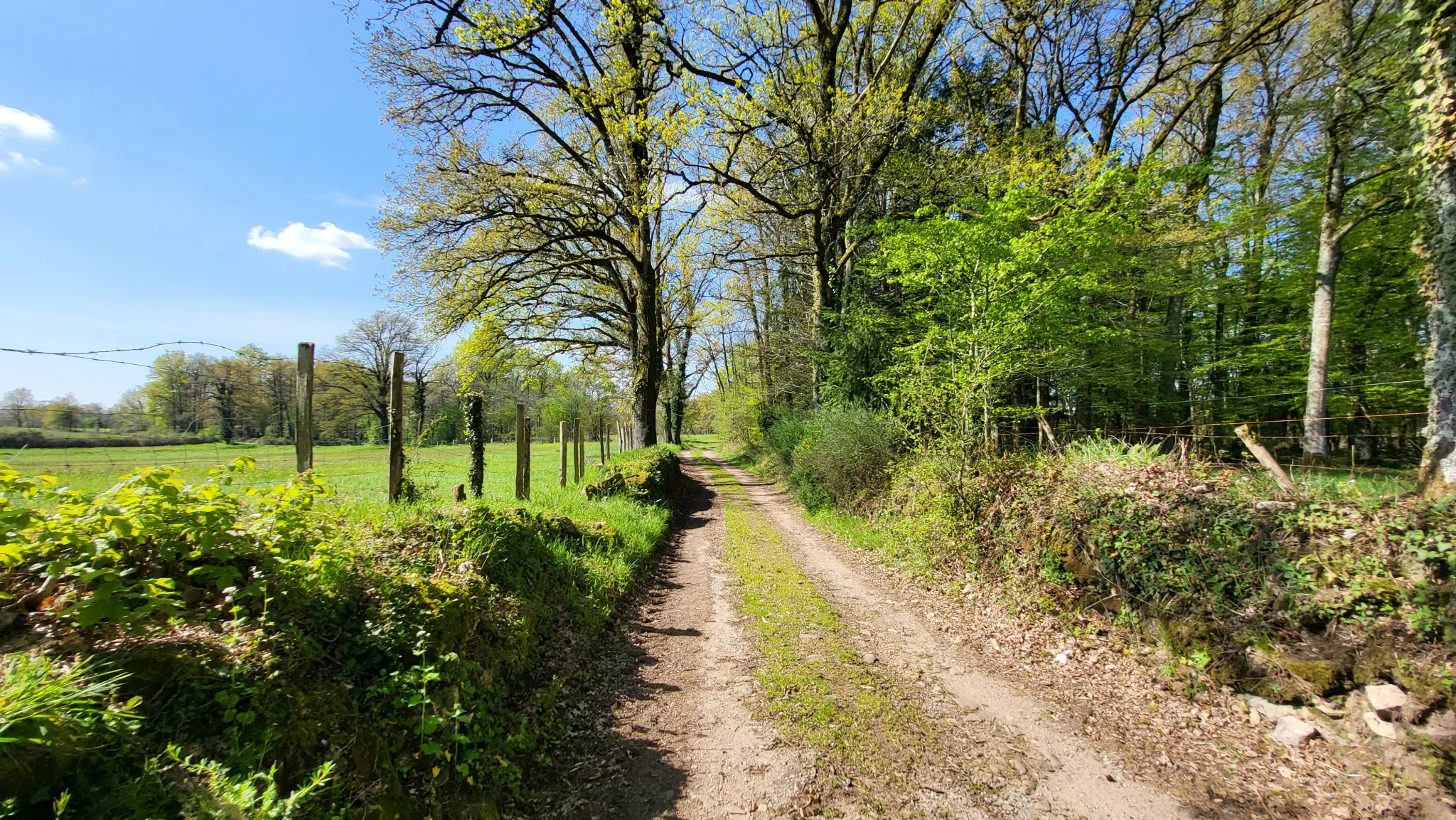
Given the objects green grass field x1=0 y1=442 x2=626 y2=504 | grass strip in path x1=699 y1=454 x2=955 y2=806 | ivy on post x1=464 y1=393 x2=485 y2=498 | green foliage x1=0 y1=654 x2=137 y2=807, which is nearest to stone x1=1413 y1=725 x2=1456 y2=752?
grass strip in path x1=699 y1=454 x2=955 y2=806

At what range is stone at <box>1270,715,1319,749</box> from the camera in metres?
3.61

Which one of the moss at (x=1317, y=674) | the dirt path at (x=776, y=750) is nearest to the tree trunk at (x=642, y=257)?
the dirt path at (x=776, y=750)

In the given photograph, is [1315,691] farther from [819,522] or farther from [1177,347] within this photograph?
[1177,347]

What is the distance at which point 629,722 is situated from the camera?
13.4 ft

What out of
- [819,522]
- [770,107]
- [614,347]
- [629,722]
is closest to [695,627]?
[629,722]

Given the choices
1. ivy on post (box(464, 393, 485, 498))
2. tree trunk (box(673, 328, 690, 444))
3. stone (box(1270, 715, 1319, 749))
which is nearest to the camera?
stone (box(1270, 715, 1319, 749))

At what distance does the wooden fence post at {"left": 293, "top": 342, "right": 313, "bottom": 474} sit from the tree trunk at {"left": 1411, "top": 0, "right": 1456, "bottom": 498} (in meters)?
9.83

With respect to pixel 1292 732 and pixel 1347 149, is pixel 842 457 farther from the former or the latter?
pixel 1347 149

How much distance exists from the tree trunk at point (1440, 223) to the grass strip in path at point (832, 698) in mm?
4958

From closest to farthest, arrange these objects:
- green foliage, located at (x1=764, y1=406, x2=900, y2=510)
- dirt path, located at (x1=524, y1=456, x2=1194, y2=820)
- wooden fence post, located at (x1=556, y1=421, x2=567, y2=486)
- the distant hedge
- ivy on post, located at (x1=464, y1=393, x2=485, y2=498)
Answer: dirt path, located at (x1=524, y1=456, x2=1194, y2=820) → the distant hedge → ivy on post, located at (x1=464, y1=393, x2=485, y2=498) → green foliage, located at (x1=764, y1=406, x2=900, y2=510) → wooden fence post, located at (x1=556, y1=421, x2=567, y2=486)

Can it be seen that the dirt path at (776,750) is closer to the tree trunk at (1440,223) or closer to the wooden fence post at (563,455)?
the tree trunk at (1440,223)

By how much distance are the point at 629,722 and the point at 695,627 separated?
6.18 ft

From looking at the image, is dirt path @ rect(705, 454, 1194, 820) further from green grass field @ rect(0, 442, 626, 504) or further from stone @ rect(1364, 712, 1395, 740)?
green grass field @ rect(0, 442, 626, 504)

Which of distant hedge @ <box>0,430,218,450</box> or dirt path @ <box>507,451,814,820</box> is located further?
distant hedge @ <box>0,430,218,450</box>
